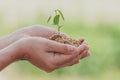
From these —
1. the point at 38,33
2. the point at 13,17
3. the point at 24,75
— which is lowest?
the point at 24,75

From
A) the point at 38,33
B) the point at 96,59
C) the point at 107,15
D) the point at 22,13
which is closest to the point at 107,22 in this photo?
the point at 107,15

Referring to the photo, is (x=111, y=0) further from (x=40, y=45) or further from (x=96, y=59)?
(x=40, y=45)

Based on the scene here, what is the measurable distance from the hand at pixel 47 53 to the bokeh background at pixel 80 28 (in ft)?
5.40

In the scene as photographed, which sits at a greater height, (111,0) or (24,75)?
(111,0)

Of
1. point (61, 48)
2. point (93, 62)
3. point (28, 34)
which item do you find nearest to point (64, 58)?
point (61, 48)

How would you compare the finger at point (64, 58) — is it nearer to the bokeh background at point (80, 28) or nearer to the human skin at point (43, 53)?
the human skin at point (43, 53)

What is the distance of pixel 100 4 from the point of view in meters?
3.81

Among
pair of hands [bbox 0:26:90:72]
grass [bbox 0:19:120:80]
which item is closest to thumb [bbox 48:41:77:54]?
pair of hands [bbox 0:26:90:72]

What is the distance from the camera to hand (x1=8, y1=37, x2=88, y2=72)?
5.23 ft

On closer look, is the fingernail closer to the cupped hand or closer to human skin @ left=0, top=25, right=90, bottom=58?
the cupped hand

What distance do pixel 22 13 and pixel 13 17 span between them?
0.07m

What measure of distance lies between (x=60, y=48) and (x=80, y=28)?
77.4 inches

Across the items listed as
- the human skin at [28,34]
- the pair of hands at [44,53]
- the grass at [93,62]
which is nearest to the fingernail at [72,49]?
the pair of hands at [44,53]

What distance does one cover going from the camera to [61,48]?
62.5 inches
